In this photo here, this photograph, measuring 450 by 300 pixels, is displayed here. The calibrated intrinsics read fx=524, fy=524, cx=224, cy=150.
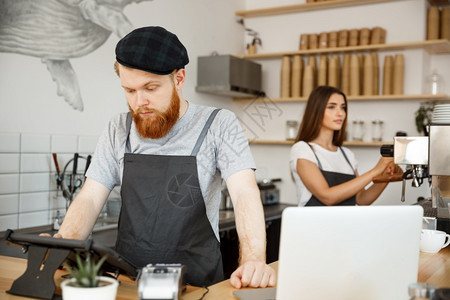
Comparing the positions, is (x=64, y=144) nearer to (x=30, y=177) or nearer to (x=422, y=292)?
(x=30, y=177)

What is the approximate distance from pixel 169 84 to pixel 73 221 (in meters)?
0.60

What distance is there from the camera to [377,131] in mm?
4473

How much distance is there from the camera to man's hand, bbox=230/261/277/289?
1506 millimetres

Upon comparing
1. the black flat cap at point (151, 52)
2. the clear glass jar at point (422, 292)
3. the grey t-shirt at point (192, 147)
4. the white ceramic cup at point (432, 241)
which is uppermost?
the black flat cap at point (151, 52)

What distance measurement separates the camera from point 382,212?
47.5 inches

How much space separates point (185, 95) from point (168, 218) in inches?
98.6

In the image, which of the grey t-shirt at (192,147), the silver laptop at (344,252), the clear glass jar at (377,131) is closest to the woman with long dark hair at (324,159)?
the clear glass jar at (377,131)

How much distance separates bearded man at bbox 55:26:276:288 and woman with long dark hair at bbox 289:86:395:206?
1329mm

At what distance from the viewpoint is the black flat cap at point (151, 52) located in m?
1.81

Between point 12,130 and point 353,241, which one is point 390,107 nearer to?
Result: point 12,130

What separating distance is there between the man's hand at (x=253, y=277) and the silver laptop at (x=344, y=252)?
34 cm

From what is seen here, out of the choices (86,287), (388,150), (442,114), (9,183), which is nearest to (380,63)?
(388,150)

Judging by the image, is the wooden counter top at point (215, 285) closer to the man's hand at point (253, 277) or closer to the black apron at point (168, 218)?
the man's hand at point (253, 277)

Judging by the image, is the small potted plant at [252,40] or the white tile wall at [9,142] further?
the small potted plant at [252,40]
